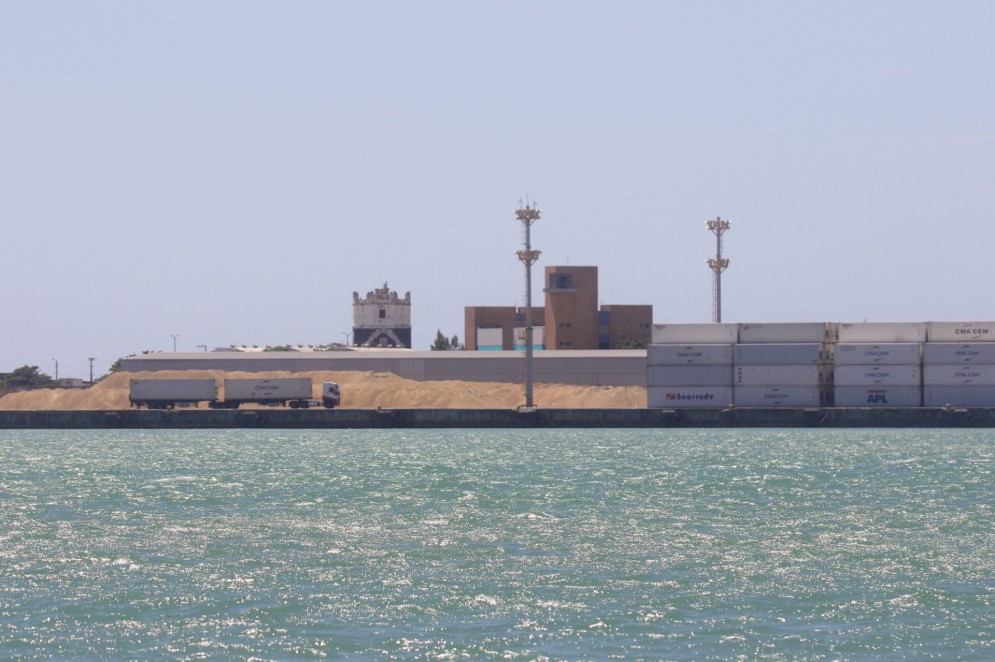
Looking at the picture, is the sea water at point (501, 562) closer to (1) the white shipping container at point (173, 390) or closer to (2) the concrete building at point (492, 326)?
(1) the white shipping container at point (173, 390)

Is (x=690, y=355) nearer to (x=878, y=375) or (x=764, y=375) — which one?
(x=764, y=375)

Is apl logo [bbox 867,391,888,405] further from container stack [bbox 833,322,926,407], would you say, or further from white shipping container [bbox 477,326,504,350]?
white shipping container [bbox 477,326,504,350]

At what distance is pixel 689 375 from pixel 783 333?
26.0 ft

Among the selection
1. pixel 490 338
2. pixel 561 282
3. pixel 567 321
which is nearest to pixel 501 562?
pixel 567 321

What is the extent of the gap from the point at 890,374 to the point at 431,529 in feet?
239

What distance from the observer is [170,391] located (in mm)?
119562

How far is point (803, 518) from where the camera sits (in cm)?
4488

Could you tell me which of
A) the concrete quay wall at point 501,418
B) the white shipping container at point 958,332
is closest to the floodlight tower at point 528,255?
the concrete quay wall at point 501,418

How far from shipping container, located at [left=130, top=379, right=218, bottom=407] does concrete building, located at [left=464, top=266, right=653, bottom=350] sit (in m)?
45.3

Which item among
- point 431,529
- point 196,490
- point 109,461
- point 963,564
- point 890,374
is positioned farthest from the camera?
point 890,374

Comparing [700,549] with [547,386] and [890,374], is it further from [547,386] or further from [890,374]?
[547,386]

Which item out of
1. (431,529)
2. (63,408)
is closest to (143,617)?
(431,529)

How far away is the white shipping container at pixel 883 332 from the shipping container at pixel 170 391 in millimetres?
51504

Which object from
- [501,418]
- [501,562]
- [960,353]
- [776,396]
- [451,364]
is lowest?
[501,562]
